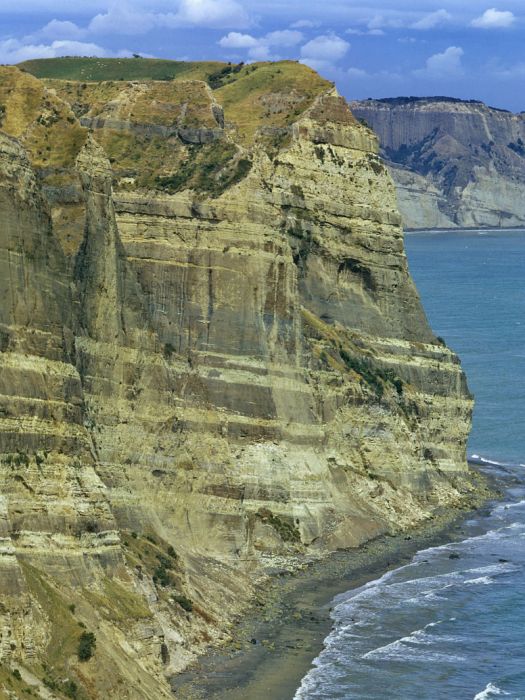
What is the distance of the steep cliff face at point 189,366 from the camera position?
226ft

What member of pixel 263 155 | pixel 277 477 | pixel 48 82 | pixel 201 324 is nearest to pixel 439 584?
pixel 277 477

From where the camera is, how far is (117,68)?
A: 421 ft

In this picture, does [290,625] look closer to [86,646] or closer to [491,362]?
[86,646]

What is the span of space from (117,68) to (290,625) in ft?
178

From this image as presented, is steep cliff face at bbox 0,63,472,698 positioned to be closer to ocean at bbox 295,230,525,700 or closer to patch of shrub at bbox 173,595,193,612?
patch of shrub at bbox 173,595,193,612

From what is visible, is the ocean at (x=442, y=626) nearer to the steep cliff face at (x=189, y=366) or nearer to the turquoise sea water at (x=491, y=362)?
the steep cliff face at (x=189, y=366)

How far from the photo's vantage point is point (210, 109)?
333ft

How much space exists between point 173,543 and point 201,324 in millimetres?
11587

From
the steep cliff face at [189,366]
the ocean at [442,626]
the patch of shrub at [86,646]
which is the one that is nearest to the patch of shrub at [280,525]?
the steep cliff face at [189,366]

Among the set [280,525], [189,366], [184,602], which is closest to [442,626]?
[184,602]

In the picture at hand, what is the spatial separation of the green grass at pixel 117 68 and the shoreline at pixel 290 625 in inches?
1320

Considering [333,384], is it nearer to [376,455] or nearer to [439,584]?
[376,455]

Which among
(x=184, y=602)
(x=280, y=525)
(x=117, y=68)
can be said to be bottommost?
(x=184, y=602)

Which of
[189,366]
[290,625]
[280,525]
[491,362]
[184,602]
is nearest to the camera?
[184,602]
